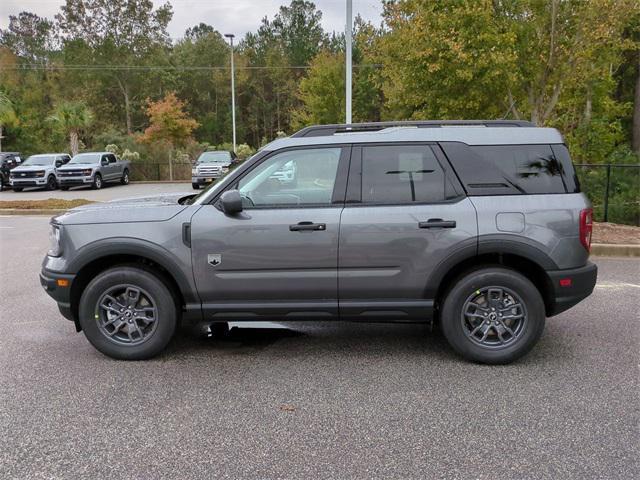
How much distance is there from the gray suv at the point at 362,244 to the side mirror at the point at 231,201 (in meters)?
0.01

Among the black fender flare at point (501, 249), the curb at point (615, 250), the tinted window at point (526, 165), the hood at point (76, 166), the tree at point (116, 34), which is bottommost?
the curb at point (615, 250)

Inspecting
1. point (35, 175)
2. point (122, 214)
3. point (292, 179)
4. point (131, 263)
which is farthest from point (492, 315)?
point (35, 175)

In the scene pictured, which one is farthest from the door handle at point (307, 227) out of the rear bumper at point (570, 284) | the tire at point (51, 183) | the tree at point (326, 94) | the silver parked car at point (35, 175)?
the tree at point (326, 94)

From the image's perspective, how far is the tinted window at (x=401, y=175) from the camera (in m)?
4.53

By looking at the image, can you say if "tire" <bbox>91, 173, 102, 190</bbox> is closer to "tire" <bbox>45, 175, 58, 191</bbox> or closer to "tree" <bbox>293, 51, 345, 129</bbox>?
"tire" <bbox>45, 175, 58, 191</bbox>

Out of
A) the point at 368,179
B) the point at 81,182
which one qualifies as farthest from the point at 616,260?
the point at 81,182

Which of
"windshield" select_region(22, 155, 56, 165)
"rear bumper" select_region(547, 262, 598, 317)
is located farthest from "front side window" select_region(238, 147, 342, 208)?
"windshield" select_region(22, 155, 56, 165)

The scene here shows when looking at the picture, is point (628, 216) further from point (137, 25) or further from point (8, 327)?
point (137, 25)

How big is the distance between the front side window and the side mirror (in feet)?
0.58

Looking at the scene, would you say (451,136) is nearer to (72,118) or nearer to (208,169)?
(208,169)

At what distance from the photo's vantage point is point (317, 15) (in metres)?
70.8

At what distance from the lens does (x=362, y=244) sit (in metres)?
4.43

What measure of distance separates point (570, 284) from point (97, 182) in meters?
23.7

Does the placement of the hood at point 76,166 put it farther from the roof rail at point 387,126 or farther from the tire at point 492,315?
the tire at point 492,315
